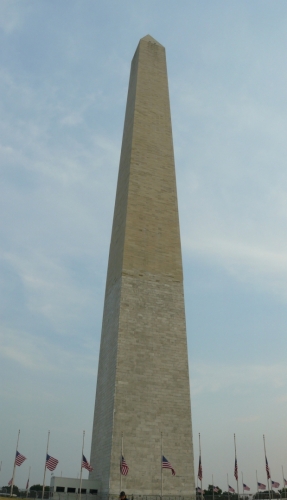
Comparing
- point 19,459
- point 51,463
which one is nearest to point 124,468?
point 51,463

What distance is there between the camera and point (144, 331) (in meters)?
24.2

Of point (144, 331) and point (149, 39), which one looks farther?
point (149, 39)

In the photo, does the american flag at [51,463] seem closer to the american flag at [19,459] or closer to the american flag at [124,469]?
the american flag at [19,459]

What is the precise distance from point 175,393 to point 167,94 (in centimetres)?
1916

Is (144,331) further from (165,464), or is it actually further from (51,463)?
(51,463)

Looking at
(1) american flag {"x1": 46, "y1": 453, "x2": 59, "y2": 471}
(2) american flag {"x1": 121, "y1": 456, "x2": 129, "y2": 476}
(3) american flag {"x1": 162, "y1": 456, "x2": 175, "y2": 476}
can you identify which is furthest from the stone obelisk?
(1) american flag {"x1": 46, "y1": 453, "x2": 59, "y2": 471}

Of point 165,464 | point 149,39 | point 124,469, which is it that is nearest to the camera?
point 124,469

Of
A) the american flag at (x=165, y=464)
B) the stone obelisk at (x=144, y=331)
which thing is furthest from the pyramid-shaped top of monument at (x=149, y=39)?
the american flag at (x=165, y=464)

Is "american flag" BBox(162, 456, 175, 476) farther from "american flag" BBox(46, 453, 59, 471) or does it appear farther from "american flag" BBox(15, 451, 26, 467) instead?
"american flag" BBox(15, 451, 26, 467)

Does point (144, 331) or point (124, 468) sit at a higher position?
point (144, 331)

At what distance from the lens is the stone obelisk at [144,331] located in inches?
860

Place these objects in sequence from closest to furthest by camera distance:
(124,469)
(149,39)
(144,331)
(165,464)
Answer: (124,469) < (165,464) < (144,331) < (149,39)

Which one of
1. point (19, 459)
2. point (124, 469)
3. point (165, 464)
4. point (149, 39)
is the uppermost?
point (149, 39)

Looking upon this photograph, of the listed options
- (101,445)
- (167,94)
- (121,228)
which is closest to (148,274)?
(121,228)
